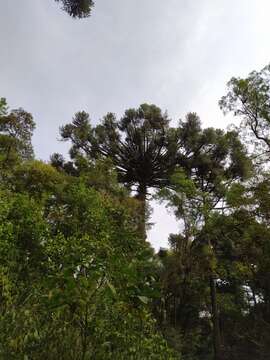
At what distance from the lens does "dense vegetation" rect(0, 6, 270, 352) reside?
3197 mm

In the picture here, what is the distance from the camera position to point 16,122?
52.3 ft

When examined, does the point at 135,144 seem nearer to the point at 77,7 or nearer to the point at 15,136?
the point at 15,136

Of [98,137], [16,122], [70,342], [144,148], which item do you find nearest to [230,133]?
[144,148]

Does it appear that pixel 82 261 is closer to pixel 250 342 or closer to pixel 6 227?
pixel 6 227

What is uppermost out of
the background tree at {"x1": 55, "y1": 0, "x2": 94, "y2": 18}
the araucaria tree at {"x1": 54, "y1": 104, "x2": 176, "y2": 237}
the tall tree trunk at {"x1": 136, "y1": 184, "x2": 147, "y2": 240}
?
the araucaria tree at {"x1": 54, "y1": 104, "x2": 176, "y2": 237}

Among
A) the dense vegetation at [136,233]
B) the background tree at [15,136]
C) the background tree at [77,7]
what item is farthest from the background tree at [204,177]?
the background tree at [77,7]

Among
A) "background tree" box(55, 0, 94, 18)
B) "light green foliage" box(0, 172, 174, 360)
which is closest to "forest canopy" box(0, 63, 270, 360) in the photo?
"light green foliage" box(0, 172, 174, 360)

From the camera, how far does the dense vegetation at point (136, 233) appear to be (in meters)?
3.20

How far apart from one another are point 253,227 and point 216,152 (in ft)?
19.2

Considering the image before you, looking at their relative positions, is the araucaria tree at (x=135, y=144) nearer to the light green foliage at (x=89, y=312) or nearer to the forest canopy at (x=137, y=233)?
the forest canopy at (x=137, y=233)

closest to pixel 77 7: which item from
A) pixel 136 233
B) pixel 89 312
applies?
pixel 89 312

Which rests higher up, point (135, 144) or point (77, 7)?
point (135, 144)

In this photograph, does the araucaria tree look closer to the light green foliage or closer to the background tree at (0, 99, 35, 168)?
the background tree at (0, 99, 35, 168)

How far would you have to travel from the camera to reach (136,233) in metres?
10.8
